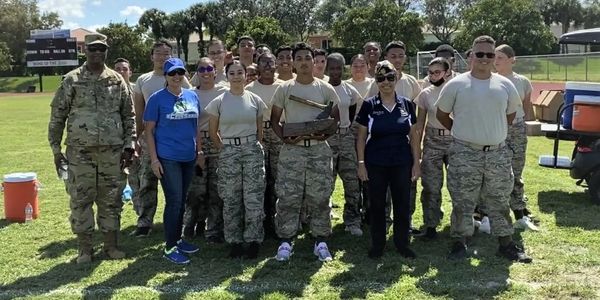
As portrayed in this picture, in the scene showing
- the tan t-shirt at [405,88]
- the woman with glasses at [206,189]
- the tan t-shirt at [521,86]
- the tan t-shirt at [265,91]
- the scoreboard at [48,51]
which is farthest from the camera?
the scoreboard at [48,51]

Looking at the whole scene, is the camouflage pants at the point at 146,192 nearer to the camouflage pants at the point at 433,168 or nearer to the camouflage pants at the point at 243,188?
the camouflage pants at the point at 243,188

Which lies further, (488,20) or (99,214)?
(488,20)

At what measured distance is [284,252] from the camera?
5.36m

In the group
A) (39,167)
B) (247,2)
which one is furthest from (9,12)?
(39,167)

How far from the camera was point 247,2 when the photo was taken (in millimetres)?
77438

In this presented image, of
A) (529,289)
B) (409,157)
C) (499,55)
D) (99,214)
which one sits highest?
(499,55)

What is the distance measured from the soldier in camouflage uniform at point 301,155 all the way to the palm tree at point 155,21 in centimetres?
6621

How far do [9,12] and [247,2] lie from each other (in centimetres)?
3003

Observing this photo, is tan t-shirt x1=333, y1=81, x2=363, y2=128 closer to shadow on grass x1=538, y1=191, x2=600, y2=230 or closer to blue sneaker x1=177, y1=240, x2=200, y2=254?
blue sneaker x1=177, y1=240, x2=200, y2=254

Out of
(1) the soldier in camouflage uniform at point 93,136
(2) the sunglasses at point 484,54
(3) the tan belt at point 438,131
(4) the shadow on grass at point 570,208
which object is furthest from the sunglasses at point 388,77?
(4) the shadow on grass at point 570,208

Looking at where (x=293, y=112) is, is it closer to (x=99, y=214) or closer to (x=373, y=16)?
(x=99, y=214)

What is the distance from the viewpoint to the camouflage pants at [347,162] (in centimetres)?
604

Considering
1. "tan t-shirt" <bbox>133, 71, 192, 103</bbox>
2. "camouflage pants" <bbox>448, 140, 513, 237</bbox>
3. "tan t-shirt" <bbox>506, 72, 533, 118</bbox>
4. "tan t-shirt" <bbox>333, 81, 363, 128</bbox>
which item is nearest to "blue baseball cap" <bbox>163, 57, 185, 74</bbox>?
"tan t-shirt" <bbox>133, 71, 192, 103</bbox>

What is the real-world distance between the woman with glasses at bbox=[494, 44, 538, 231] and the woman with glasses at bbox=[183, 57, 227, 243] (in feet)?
9.63
